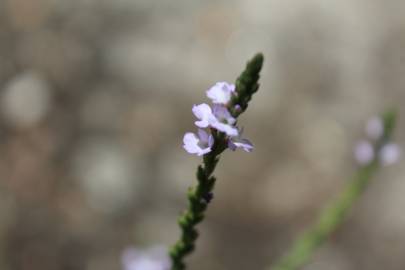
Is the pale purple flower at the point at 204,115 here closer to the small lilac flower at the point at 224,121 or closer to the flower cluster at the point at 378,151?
the small lilac flower at the point at 224,121

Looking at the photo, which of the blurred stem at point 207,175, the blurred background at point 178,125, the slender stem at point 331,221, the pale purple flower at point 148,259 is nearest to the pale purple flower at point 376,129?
the slender stem at point 331,221

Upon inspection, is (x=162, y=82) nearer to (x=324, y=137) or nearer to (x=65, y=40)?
(x=65, y=40)

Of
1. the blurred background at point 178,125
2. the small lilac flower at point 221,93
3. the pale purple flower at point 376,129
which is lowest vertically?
the small lilac flower at point 221,93

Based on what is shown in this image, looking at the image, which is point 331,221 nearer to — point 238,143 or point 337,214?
point 337,214

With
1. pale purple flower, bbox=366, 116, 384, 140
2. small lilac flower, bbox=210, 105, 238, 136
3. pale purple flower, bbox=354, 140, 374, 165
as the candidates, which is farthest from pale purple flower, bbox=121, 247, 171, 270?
small lilac flower, bbox=210, 105, 238, 136

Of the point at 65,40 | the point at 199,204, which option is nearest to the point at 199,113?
the point at 199,204

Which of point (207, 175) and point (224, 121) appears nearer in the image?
point (224, 121)

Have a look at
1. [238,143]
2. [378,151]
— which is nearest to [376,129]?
[378,151]
